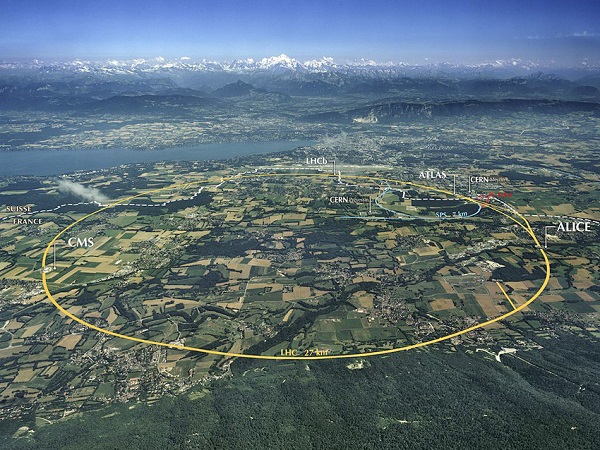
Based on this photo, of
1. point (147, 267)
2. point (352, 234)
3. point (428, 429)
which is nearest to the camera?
point (428, 429)

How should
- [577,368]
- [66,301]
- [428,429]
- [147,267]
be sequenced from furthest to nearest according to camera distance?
[147,267] → [66,301] → [577,368] → [428,429]

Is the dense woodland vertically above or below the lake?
above

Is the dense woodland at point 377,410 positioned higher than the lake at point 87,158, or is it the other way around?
the dense woodland at point 377,410

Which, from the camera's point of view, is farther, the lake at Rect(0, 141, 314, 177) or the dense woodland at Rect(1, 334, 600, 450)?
the lake at Rect(0, 141, 314, 177)

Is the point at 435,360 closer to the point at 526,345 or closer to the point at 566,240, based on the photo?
the point at 526,345

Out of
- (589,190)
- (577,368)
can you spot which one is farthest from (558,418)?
(589,190)

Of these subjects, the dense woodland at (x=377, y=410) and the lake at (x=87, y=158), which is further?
the lake at (x=87, y=158)

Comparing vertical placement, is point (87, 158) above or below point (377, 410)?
below

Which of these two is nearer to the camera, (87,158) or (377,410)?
(377,410)
